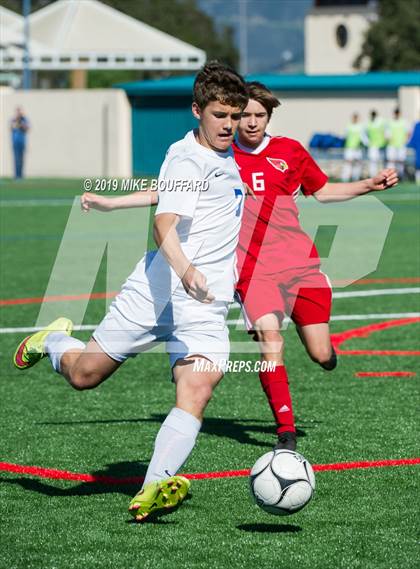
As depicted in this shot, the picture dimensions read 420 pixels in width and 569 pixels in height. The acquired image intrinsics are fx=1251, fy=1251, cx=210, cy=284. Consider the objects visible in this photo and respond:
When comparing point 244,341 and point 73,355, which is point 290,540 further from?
point 244,341

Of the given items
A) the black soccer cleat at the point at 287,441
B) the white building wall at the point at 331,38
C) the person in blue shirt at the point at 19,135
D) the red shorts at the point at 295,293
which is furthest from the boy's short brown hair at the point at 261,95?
the white building wall at the point at 331,38

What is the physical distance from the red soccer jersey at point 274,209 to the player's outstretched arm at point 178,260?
1.85m

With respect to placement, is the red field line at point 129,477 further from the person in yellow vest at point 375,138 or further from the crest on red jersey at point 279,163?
the person in yellow vest at point 375,138

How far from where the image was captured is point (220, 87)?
5.81 metres

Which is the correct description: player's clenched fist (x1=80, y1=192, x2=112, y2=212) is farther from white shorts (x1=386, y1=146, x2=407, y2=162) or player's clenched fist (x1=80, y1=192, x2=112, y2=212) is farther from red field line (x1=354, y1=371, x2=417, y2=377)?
white shorts (x1=386, y1=146, x2=407, y2=162)

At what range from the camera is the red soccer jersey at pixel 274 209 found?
758cm

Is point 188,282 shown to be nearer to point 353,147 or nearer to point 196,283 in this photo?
point 196,283

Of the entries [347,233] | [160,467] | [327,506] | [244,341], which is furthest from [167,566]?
[347,233]

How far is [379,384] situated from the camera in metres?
9.45

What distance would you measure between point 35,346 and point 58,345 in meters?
0.28

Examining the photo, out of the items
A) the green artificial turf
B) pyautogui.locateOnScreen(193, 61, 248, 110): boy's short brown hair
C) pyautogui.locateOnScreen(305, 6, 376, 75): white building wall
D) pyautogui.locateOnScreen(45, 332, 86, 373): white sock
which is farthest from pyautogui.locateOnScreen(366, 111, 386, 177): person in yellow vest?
pyautogui.locateOnScreen(305, 6, 376, 75): white building wall

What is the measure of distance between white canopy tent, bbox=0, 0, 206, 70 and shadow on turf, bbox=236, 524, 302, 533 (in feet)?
147

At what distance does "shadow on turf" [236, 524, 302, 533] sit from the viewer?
581 centimetres

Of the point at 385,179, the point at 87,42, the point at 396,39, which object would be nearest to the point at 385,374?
the point at 385,179
